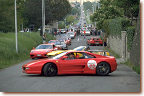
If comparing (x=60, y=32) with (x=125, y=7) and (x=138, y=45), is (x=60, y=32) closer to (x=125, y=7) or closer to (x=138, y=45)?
(x=125, y=7)

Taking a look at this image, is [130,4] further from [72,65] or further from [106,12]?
[106,12]

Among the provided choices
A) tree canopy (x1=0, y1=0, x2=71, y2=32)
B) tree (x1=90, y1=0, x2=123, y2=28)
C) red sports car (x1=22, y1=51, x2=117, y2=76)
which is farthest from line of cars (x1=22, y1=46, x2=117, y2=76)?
tree canopy (x1=0, y1=0, x2=71, y2=32)

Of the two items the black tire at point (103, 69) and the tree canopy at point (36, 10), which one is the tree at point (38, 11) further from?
the black tire at point (103, 69)

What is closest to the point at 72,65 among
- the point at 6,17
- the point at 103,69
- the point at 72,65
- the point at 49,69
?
the point at 72,65

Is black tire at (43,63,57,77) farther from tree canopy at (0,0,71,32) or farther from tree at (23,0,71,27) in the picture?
tree at (23,0,71,27)

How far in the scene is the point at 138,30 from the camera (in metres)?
24.5

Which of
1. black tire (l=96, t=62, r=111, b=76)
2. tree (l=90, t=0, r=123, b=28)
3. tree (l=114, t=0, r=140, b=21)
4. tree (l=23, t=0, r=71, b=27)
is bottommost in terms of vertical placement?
black tire (l=96, t=62, r=111, b=76)

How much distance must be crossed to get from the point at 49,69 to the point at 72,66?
3.67 ft

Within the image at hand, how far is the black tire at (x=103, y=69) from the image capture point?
18562 millimetres

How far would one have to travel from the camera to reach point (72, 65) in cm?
1858

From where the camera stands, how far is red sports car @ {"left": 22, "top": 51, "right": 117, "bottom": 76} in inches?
721

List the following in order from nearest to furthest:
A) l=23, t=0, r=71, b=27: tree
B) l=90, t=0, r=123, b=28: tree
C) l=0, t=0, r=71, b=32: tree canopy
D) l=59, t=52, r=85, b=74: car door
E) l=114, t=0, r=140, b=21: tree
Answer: l=59, t=52, r=85, b=74: car door, l=114, t=0, r=140, b=21: tree, l=90, t=0, r=123, b=28: tree, l=0, t=0, r=71, b=32: tree canopy, l=23, t=0, r=71, b=27: tree

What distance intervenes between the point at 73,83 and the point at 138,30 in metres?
10.3

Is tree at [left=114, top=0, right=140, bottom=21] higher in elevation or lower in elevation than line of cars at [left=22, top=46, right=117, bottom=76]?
higher
